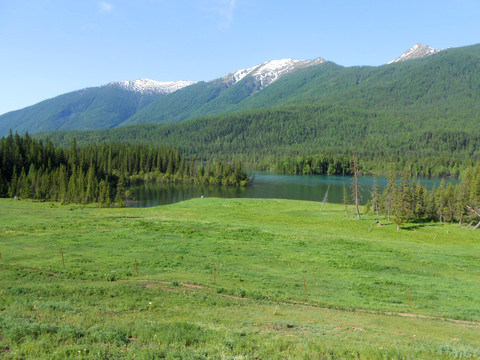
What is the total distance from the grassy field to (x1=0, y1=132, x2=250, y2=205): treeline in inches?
2132

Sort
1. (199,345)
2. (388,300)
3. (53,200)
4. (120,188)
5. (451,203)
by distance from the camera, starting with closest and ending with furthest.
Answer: (199,345) → (388,300) → (451,203) → (53,200) → (120,188)

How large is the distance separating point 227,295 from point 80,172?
102 metres

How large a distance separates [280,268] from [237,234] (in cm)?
1657

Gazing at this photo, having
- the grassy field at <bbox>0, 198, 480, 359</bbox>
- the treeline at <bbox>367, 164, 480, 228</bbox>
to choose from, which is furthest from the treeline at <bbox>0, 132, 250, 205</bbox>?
the treeline at <bbox>367, 164, 480, 228</bbox>

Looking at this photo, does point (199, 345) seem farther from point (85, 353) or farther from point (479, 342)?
point (479, 342)

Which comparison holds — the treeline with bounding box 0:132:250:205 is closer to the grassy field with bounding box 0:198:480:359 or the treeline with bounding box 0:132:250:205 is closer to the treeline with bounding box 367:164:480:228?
the grassy field with bounding box 0:198:480:359

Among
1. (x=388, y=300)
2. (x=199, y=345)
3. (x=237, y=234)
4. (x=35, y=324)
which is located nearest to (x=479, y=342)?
(x=388, y=300)

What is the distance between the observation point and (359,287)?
2536 cm

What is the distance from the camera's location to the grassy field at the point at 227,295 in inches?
455

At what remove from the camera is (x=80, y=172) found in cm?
10888

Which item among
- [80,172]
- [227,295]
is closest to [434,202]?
[227,295]

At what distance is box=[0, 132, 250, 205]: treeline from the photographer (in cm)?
9956

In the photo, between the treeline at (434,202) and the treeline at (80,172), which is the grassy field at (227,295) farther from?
the treeline at (80,172)

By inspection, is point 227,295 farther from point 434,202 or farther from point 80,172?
point 80,172
